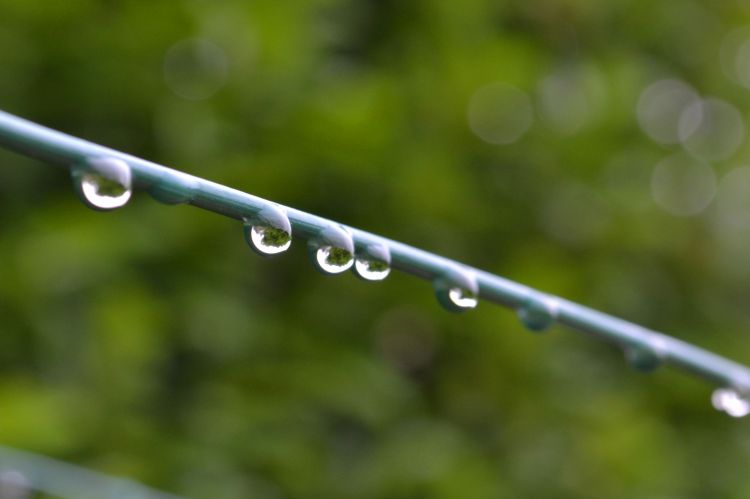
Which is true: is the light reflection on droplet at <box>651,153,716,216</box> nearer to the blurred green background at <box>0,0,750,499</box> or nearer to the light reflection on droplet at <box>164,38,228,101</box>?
the blurred green background at <box>0,0,750,499</box>

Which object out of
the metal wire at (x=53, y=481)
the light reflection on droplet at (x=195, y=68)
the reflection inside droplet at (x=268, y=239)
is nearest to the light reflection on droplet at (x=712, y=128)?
the light reflection on droplet at (x=195, y=68)

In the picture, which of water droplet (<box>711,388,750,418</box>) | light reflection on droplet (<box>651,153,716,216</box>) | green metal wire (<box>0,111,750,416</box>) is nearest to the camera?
green metal wire (<box>0,111,750,416</box>)

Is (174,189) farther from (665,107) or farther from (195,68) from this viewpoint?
(665,107)

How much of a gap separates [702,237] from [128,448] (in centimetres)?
67

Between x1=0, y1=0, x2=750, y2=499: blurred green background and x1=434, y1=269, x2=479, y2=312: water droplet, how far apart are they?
451mm

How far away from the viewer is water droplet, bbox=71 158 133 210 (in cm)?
12

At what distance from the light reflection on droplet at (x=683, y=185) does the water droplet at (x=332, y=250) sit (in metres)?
0.88

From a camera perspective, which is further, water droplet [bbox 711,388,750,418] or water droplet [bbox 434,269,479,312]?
water droplet [bbox 711,388,750,418]

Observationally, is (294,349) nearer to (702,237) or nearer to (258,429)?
(258,429)

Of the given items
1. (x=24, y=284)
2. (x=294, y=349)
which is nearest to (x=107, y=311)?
(x=24, y=284)

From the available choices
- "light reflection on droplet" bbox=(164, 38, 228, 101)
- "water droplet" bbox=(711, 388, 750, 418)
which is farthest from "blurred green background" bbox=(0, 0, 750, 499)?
"water droplet" bbox=(711, 388, 750, 418)

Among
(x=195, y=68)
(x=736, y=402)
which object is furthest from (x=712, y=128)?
(x=736, y=402)

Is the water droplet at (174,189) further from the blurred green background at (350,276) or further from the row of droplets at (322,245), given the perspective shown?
the blurred green background at (350,276)

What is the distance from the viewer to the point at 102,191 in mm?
128
